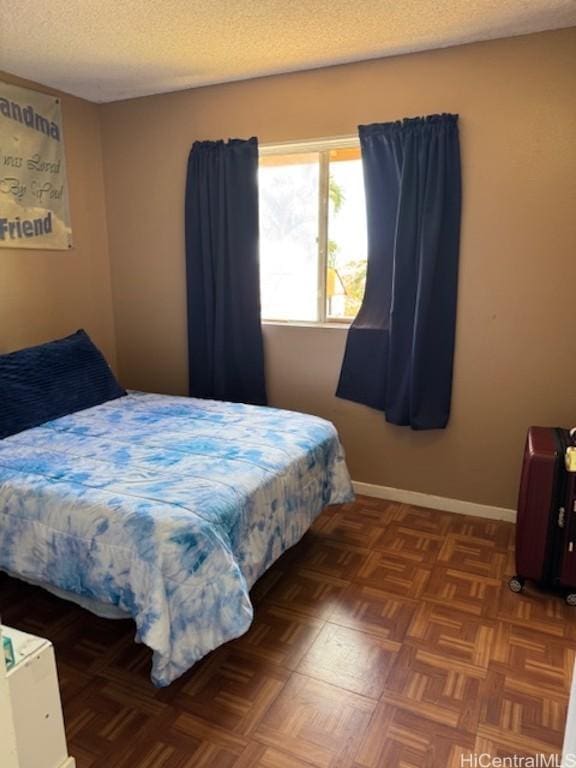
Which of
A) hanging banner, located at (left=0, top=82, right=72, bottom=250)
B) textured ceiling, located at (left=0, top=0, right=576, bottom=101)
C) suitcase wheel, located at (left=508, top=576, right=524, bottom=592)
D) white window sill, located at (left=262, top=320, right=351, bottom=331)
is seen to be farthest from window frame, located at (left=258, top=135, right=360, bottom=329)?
suitcase wheel, located at (left=508, top=576, right=524, bottom=592)

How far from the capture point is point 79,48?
8.48 feet

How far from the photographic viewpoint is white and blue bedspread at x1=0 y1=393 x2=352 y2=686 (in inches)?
64.6

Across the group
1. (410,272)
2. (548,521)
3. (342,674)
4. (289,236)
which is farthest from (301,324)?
(342,674)

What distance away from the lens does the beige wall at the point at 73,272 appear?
3090 millimetres

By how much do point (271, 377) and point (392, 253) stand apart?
1.08 meters

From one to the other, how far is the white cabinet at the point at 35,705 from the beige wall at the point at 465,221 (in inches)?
85.8

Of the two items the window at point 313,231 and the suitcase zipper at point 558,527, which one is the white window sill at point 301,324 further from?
the suitcase zipper at point 558,527

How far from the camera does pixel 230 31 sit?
239 cm

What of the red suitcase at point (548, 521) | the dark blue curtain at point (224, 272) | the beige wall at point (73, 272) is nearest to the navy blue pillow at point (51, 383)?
the beige wall at point (73, 272)

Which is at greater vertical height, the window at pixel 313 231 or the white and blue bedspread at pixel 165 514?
the window at pixel 313 231

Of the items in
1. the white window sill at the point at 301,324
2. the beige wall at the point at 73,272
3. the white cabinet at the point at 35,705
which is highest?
the beige wall at the point at 73,272

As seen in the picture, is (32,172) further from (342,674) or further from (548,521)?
(548,521)

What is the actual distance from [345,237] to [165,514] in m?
2.02

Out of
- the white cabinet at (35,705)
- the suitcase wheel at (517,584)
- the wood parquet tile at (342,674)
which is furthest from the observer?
the suitcase wheel at (517,584)
